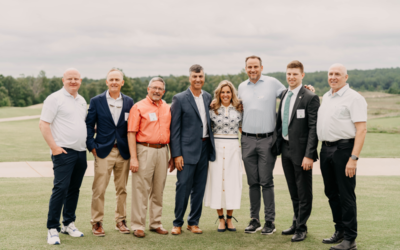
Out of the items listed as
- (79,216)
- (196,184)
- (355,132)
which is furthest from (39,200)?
(355,132)

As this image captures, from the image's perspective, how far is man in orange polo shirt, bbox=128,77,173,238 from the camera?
4.76 m

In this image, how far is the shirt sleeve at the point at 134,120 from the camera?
15.4ft

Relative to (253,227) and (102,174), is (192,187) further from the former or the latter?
(102,174)

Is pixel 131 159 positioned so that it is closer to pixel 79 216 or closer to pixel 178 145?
pixel 178 145

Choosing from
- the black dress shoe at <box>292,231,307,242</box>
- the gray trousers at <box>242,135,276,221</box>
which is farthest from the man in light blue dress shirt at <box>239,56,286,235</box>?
the black dress shoe at <box>292,231,307,242</box>

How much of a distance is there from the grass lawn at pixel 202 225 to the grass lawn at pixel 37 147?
18.4 feet

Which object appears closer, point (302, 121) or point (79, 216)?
point (302, 121)

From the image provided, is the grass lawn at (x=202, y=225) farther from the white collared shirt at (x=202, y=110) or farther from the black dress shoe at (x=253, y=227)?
the white collared shirt at (x=202, y=110)

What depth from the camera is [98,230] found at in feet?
15.7

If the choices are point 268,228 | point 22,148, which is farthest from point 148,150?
point 22,148

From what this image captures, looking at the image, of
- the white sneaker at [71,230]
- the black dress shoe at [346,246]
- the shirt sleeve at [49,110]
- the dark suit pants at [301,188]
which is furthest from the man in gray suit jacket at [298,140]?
the shirt sleeve at [49,110]

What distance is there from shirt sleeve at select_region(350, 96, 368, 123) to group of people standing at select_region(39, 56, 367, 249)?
0.03 feet

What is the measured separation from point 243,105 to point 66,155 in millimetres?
2440

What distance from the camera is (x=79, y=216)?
5.64 m
